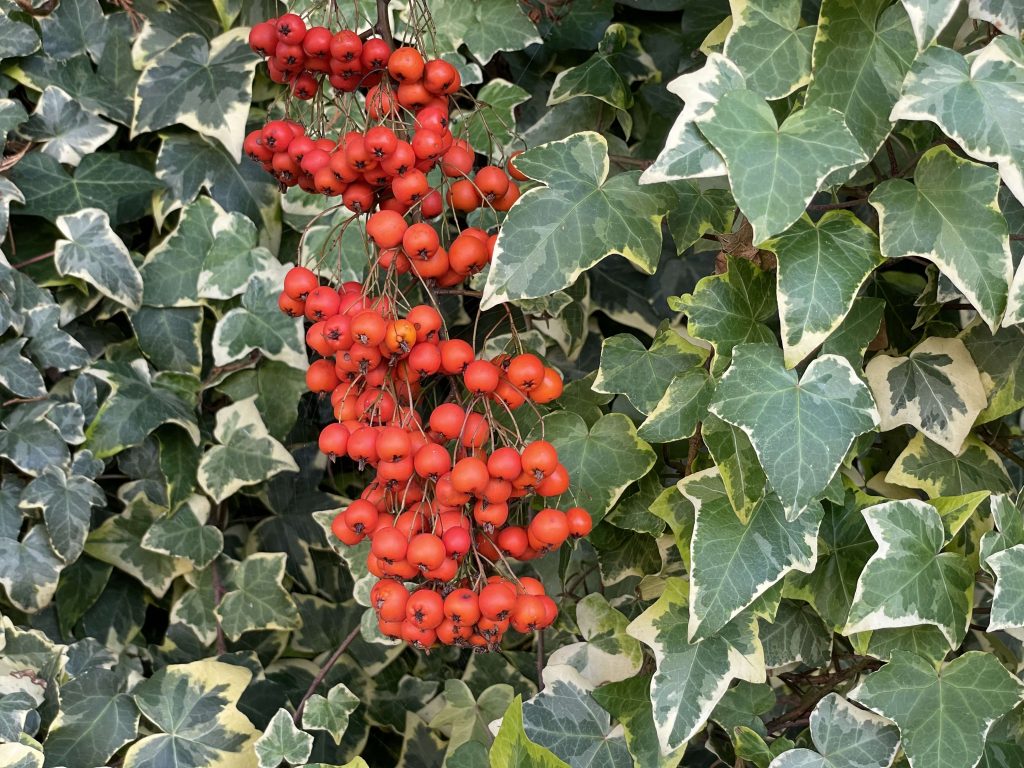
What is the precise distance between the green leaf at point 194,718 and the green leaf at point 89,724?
2 centimetres

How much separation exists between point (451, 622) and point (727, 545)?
229 millimetres

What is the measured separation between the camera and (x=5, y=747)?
2.88ft

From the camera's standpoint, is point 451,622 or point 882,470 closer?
point 451,622

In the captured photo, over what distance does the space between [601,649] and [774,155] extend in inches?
19.4

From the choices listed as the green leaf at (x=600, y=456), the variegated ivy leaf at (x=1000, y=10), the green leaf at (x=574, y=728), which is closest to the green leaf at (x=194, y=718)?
the green leaf at (x=574, y=728)

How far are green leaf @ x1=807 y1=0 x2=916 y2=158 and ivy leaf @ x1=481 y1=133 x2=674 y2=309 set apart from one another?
145 millimetres

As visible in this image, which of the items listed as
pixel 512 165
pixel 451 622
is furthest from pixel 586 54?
pixel 451 622

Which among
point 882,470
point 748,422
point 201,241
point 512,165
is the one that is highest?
point 512,165

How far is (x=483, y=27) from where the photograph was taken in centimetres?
105

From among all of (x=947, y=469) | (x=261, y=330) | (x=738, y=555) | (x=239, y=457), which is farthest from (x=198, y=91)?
(x=947, y=469)

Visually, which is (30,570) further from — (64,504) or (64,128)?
(64,128)

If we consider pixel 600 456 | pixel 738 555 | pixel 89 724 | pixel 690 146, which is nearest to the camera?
pixel 690 146

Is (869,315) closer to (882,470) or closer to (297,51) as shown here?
(882,470)

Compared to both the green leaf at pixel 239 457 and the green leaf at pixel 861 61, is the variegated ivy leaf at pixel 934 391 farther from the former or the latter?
the green leaf at pixel 239 457
